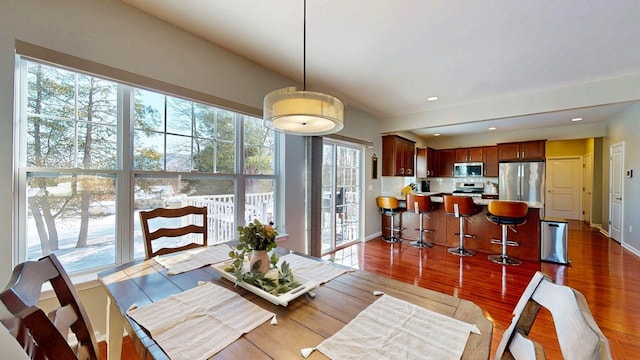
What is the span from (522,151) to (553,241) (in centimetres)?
330

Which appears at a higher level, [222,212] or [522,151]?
[522,151]

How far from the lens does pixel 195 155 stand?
2436 mm

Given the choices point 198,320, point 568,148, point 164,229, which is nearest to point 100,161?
point 164,229

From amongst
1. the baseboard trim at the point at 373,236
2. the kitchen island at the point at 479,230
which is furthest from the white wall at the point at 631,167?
the baseboard trim at the point at 373,236

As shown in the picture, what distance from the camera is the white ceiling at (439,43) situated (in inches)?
74.5

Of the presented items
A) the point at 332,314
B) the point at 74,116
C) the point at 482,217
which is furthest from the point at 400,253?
the point at 74,116

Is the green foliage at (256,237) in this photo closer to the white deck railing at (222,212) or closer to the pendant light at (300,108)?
the pendant light at (300,108)

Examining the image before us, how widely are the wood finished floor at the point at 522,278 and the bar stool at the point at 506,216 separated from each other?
190 mm

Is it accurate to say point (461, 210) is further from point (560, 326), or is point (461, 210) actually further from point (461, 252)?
point (560, 326)

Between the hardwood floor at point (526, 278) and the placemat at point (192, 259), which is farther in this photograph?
the hardwood floor at point (526, 278)

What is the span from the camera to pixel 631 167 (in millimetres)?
4105

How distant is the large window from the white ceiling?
0.77 m

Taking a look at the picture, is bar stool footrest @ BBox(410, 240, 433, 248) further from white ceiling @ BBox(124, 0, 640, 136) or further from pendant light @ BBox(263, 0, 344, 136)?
pendant light @ BBox(263, 0, 344, 136)

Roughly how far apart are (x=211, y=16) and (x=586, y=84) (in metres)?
4.53
